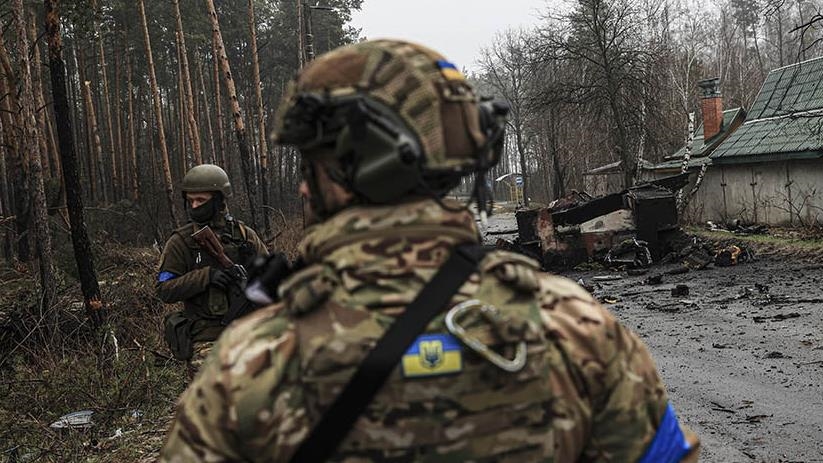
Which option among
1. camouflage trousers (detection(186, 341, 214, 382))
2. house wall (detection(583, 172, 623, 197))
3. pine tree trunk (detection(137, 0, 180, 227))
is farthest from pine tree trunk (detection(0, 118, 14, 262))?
house wall (detection(583, 172, 623, 197))

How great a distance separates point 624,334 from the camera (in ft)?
4.81

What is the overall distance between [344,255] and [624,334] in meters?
0.57

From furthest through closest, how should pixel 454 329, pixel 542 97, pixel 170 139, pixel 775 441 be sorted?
pixel 170 139, pixel 542 97, pixel 775 441, pixel 454 329

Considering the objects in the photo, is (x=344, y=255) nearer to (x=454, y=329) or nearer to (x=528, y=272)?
(x=454, y=329)

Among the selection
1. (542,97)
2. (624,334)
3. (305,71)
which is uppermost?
(542,97)

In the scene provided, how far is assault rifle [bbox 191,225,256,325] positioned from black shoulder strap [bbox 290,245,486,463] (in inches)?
148

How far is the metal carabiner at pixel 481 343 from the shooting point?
1.28 meters

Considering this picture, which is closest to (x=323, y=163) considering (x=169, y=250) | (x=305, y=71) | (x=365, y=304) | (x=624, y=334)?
(x=305, y=71)

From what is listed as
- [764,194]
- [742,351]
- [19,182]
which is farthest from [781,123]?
[19,182]

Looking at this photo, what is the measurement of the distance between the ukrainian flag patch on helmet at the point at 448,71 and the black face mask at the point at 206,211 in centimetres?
416

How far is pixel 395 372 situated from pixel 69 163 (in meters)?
8.79

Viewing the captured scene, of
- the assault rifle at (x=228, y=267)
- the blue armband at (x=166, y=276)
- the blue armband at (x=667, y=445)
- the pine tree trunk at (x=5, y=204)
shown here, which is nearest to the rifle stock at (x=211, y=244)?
the assault rifle at (x=228, y=267)

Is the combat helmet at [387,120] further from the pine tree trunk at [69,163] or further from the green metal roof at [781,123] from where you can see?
the green metal roof at [781,123]

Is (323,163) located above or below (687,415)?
above
